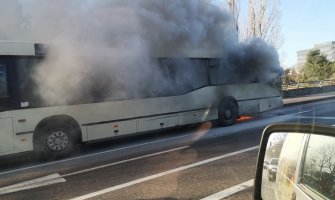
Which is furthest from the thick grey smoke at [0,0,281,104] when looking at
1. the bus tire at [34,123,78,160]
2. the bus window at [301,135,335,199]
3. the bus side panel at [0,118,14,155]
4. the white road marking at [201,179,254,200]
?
the bus window at [301,135,335,199]

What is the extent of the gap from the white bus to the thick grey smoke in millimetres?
264

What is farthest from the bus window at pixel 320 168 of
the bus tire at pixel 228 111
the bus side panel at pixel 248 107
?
the bus side panel at pixel 248 107

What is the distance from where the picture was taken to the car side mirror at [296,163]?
1868mm

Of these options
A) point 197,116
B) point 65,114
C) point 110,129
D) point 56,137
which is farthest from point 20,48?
point 197,116

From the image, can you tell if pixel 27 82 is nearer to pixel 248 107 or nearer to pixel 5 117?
pixel 5 117

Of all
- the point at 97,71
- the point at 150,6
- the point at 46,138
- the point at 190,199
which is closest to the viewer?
the point at 190,199

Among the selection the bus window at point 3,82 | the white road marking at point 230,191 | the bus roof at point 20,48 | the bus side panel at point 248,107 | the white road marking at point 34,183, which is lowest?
the white road marking at point 34,183

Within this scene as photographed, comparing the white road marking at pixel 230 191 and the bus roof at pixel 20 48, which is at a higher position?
the bus roof at pixel 20 48

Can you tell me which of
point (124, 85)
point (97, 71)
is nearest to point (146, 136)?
point (124, 85)

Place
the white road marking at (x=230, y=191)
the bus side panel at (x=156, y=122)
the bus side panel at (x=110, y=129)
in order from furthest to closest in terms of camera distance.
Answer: the bus side panel at (x=156, y=122) < the bus side panel at (x=110, y=129) < the white road marking at (x=230, y=191)

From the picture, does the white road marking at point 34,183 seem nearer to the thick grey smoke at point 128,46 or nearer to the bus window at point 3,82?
the bus window at point 3,82

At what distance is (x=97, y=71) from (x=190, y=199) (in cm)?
526

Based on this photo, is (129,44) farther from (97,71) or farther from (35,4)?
(35,4)

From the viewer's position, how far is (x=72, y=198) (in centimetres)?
545
